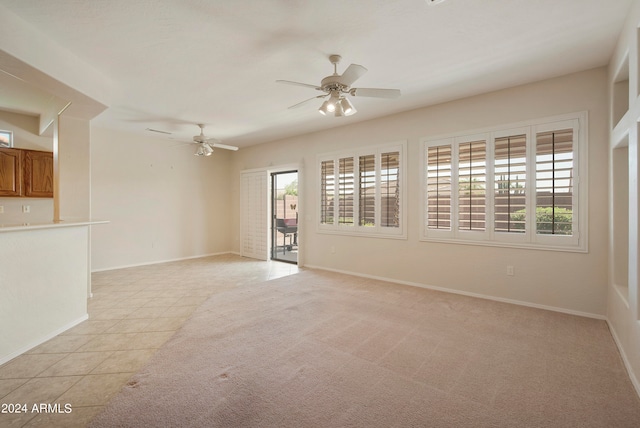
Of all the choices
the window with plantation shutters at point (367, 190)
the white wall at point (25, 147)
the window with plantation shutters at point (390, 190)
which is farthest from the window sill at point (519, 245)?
the white wall at point (25, 147)

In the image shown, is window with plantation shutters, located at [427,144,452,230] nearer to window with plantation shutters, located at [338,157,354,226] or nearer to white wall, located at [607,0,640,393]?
window with plantation shutters, located at [338,157,354,226]

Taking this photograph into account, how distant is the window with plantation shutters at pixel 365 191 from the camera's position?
483 centimetres

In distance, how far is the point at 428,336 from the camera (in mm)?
2838

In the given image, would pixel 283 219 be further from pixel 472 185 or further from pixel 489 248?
pixel 489 248

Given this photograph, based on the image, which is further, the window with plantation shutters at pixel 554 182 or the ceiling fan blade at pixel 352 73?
the window with plantation shutters at pixel 554 182

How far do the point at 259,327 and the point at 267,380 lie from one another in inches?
38.0

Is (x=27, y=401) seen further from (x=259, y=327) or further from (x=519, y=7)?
(x=519, y=7)

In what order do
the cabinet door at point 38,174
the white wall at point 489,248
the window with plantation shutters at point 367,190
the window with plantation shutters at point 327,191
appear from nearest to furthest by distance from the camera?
the white wall at point 489,248 < the cabinet door at point 38,174 < the window with plantation shutters at point 367,190 < the window with plantation shutters at point 327,191

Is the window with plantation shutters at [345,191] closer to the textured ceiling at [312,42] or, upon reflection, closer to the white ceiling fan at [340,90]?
the textured ceiling at [312,42]

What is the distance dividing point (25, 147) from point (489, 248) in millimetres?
6422

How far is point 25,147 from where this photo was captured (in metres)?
3.89

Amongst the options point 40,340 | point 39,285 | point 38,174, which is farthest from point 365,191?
point 38,174

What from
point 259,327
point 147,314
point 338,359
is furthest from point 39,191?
point 338,359

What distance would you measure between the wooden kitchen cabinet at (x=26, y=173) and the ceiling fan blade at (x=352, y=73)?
13.9 ft
